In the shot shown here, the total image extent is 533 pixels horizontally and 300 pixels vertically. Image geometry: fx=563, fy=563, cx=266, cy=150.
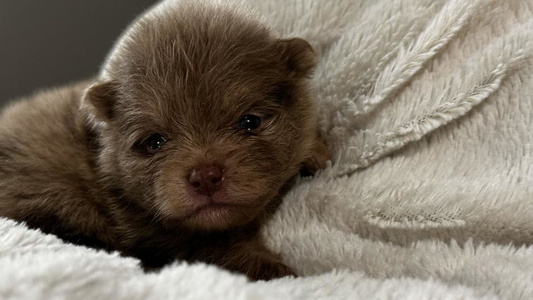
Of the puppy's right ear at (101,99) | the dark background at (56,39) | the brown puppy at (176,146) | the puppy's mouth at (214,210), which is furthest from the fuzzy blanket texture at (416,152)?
the dark background at (56,39)

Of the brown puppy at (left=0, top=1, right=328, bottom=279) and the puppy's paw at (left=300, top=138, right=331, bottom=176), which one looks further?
the puppy's paw at (left=300, top=138, right=331, bottom=176)

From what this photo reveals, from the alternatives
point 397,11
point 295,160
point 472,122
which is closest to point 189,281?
point 295,160

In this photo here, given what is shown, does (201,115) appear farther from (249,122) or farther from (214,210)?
(214,210)

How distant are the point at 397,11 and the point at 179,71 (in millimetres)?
746

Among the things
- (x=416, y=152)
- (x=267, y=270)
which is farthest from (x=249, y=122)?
(x=416, y=152)

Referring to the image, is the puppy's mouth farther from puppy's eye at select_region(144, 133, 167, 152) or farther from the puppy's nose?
puppy's eye at select_region(144, 133, 167, 152)

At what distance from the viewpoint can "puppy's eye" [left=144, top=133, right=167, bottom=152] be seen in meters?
1.44

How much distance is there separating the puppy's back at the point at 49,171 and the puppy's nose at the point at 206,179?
455mm

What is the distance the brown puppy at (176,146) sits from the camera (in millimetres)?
1362

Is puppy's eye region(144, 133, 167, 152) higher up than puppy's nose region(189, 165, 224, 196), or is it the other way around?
puppy's nose region(189, 165, 224, 196)

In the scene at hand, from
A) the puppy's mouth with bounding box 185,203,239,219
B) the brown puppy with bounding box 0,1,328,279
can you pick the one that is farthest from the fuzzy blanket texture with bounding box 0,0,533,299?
the puppy's mouth with bounding box 185,203,239,219

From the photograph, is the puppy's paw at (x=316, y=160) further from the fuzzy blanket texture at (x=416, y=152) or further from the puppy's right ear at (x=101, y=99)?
the puppy's right ear at (x=101, y=99)

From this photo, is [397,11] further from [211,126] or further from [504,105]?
[211,126]

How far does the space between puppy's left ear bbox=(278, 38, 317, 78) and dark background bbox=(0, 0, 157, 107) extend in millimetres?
1531
